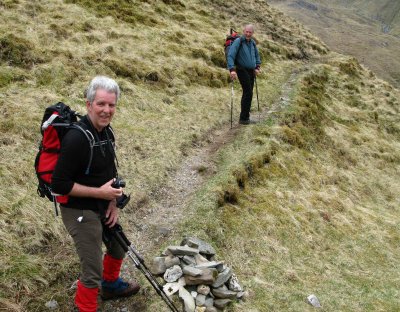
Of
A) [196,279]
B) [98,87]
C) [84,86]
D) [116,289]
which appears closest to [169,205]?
[196,279]

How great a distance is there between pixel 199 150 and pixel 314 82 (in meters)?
17.4

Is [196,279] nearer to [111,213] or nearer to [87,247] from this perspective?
[111,213]

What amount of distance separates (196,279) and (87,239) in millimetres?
2913

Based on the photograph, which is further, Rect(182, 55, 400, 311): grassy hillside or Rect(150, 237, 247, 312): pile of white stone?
Rect(182, 55, 400, 311): grassy hillside

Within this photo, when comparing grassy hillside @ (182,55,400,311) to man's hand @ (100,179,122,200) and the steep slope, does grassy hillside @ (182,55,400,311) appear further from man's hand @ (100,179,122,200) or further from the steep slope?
man's hand @ (100,179,122,200)

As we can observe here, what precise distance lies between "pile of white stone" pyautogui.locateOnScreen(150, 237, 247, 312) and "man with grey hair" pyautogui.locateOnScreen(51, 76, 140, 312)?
2.29 meters

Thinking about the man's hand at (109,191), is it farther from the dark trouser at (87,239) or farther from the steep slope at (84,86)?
the steep slope at (84,86)

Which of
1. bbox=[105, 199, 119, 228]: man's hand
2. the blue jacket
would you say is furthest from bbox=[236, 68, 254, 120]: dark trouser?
bbox=[105, 199, 119, 228]: man's hand


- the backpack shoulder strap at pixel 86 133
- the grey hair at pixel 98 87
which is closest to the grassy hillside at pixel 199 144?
the backpack shoulder strap at pixel 86 133

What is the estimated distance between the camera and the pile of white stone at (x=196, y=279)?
769 centimetres

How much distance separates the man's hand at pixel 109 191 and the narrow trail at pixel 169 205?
2884mm

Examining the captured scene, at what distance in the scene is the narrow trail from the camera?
8312 mm

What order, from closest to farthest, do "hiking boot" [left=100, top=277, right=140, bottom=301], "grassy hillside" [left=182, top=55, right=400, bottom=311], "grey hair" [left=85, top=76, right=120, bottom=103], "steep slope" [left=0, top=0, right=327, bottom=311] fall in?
1. "grey hair" [left=85, top=76, right=120, bottom=103]
2. "hiking boot" [left=100, top=277, right=140, bottom=301]
3. "steep slope" [left=0, top=0, right=327, bottom=311]
4. "grassy hillside" [left=182, top=55, right=400, bottom=311]

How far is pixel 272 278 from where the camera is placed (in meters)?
9.66
